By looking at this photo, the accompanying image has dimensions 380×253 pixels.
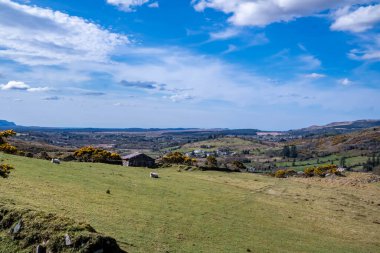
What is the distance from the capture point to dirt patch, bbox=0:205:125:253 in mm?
17625

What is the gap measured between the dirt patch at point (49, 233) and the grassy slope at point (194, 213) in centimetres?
302

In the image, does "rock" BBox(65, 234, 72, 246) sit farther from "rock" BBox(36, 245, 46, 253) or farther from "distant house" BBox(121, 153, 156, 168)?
"distant house" BBox(121, 153, 156, 168)

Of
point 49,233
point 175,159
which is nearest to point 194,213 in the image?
point 49,233

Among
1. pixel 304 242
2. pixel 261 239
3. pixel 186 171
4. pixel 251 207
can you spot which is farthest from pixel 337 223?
pixel 186 171

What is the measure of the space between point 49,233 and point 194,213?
1720 cm

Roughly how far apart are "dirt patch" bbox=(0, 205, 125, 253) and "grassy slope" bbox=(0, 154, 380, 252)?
302 cm

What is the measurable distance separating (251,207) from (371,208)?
2021 centimetres

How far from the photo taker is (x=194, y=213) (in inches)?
1335

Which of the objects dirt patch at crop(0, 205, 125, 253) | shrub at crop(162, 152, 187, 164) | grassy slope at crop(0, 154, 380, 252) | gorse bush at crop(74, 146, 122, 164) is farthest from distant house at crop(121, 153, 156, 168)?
dirt patch at crop(0, 205, 125, 253)

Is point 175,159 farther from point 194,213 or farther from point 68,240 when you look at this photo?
point 68,240

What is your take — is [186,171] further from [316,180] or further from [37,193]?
[37,193]

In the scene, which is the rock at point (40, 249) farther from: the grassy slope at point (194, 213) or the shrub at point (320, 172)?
the shrub at point (320, 172)

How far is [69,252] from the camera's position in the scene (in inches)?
688

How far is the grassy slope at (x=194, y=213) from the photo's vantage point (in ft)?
82.1
